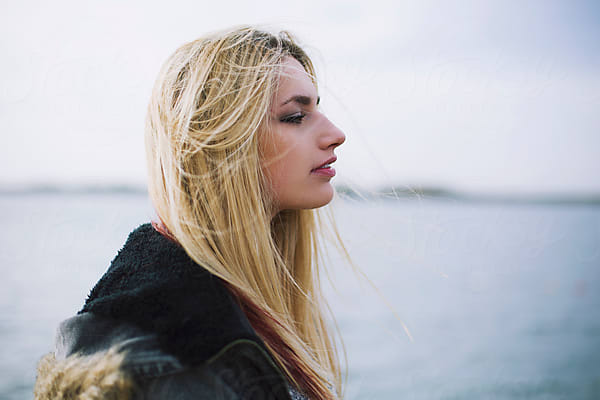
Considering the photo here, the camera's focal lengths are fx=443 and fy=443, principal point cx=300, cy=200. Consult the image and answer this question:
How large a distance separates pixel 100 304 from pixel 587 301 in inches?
842

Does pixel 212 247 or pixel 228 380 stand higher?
pixel 212 247

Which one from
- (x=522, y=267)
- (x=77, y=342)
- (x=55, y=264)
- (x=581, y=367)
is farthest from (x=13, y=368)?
(x=522, y=267)

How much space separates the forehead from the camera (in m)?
1.48

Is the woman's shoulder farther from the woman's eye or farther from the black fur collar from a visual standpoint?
the woman's eye

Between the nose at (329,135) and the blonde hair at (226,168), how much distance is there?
0.20 metres

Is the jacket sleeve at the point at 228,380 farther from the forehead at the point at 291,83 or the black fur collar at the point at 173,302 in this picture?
the forehead at the point at 291,83

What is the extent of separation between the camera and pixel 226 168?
4.44 ft

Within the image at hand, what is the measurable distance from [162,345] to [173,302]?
10 centimetres

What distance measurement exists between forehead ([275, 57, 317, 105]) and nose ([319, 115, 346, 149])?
125mm

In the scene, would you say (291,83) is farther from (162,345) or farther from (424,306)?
(424,306)

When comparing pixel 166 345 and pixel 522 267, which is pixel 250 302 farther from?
pixel 522 267

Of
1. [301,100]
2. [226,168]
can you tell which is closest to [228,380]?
[226,168]

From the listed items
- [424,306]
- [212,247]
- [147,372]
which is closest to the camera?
[147,372]

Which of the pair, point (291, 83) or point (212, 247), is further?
point (291, 83)
